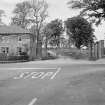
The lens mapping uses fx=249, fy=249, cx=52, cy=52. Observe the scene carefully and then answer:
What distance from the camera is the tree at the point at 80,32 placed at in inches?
2908

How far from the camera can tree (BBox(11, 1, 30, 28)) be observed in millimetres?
70113

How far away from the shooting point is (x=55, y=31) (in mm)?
80375

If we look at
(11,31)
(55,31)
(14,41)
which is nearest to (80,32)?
(55,31)

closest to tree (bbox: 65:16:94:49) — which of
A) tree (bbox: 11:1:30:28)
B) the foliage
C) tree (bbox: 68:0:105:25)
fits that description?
the foliage

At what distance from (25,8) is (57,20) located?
16.7 metres

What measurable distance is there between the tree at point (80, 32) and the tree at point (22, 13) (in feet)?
46.2

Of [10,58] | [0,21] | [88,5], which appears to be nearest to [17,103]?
[88,5]

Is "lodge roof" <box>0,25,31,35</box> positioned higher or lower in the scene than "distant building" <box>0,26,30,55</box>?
higher

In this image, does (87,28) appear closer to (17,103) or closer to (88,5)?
(88,5)

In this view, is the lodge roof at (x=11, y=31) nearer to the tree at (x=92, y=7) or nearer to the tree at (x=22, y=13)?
the tree at (x=22, y=13)

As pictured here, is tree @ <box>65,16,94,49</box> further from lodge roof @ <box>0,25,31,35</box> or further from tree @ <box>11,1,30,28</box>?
lodge roof @ <box>0,25,31,35</box>

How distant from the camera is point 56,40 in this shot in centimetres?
8044

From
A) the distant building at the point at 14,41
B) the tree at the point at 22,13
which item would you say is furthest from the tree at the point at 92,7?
the tree at the point at 22,13

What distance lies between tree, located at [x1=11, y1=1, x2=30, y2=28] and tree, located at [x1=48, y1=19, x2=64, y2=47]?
9.86m
